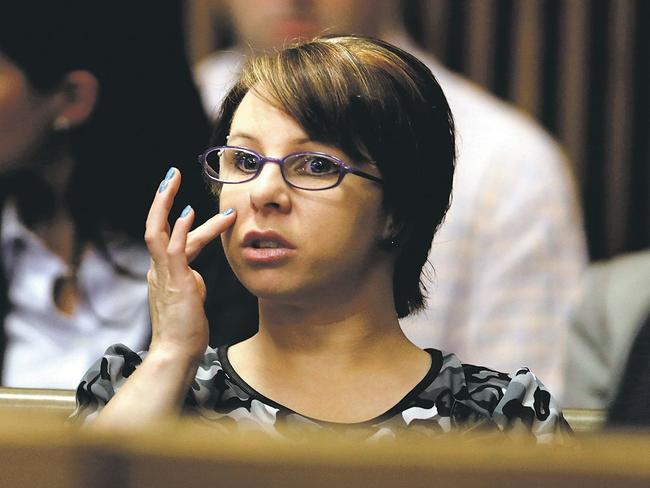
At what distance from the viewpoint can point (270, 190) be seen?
0.88m

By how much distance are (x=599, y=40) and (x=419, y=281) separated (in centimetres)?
192

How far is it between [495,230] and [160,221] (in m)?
1.06

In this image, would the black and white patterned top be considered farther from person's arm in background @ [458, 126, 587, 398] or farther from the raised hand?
person's arm in background @ [458, 126, 587, 398]

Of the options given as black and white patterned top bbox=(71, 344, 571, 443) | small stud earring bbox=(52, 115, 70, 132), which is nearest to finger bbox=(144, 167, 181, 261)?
black and white patterned top bbox=(71, 344, 571, 443)

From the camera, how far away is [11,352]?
1693 mm

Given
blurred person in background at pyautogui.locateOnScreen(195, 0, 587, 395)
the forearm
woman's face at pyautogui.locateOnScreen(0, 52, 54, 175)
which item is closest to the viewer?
the forearm

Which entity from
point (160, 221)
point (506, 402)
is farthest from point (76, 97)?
point (506, 402)

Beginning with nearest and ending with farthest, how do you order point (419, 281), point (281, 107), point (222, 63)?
point (281, 107) → point (419, 281) → point (222, 63)

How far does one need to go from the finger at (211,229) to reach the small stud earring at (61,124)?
0.82 m

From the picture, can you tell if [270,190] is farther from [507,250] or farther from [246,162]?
[507,250]

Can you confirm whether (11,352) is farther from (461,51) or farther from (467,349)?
(461,51)

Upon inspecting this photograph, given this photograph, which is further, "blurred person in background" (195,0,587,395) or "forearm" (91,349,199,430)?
"blurred person in background" (195,0,587,395)

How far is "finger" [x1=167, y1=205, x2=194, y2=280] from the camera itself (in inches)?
36.3

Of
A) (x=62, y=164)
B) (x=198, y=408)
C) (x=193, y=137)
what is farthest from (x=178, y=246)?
(x=62, y=164)
